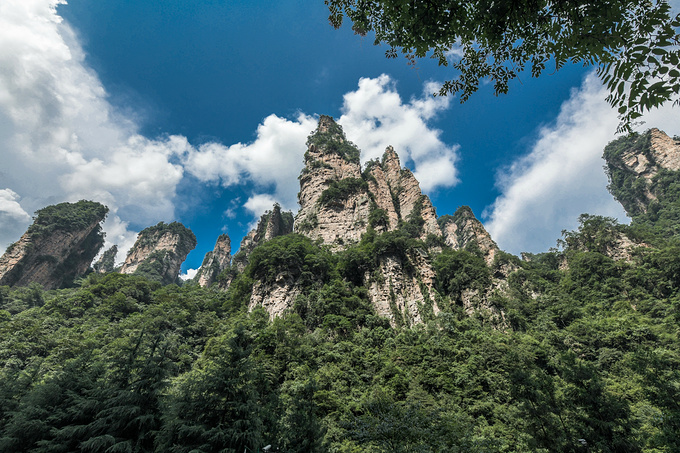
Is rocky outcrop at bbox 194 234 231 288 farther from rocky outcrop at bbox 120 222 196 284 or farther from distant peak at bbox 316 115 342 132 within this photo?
distant peak at bbox 316 115 342 132

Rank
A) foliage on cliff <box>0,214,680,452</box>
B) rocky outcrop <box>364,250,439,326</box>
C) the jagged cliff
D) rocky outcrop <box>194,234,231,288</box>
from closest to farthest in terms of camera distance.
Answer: foliage on cliff <box>0,214,680,452</box> < rocky outcrop <box>364,250,439,326</box> < the jagged cliff < rocky outcrop <box>194,234,231,288</box>

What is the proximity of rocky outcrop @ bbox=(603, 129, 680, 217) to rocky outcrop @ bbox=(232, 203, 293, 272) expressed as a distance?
80.5m

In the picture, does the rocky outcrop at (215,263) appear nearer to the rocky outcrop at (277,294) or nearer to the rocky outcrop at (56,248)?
the rocky outcrop at (56,248)

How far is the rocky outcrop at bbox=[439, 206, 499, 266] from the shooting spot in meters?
41.7

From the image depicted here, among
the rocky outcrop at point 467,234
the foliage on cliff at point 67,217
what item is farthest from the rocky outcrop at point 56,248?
the rocky outcrop at point 467,234

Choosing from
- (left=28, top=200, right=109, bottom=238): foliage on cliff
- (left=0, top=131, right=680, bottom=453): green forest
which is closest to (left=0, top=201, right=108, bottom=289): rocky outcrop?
(left=28, top=200, right=109, bottom=238): foliage on cliff

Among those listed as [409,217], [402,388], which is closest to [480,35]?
[402,388]

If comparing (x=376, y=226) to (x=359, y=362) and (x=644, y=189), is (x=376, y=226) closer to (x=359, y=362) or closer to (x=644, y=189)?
(x=359, y=362)

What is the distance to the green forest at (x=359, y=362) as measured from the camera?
8719mm

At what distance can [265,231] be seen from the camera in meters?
59.2

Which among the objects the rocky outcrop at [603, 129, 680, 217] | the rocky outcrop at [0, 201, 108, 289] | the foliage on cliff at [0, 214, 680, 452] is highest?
the rocky outcrop at [603, 129, 680, 217]

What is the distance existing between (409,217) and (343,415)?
139ft

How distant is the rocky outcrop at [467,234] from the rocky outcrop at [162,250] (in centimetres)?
6865

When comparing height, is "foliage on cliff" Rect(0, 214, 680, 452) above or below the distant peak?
below
